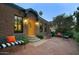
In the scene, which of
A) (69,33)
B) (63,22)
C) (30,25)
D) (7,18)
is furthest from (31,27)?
(69,33)

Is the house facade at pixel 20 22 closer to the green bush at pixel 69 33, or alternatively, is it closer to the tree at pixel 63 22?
the tree at pixel 63 22

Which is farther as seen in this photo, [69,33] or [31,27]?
[31,27]

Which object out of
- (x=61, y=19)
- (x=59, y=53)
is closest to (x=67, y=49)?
(x=59, y=53)

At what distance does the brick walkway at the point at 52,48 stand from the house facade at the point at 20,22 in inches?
11.1

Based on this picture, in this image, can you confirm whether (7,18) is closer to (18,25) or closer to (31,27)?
(18,25)

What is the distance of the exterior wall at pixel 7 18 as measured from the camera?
17.9 feet

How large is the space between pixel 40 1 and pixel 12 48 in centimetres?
124

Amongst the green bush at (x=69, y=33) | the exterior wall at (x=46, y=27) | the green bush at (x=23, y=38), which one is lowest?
the green bush at (x=23, y=38)

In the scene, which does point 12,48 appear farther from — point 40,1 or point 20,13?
point 40,1

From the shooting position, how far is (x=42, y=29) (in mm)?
5770

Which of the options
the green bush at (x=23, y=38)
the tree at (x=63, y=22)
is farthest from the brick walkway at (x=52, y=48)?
the tree at (x=63, y=22)

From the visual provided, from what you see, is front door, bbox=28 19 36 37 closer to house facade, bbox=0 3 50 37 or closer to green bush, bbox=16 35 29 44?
house facade, bbox=0 3 50 37

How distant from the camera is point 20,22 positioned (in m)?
5.64

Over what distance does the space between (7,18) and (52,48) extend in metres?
1.23
